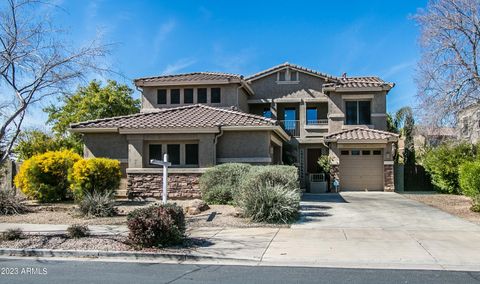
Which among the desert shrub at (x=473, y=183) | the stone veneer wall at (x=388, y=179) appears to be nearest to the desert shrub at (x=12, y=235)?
the desert shrub at (x=473, y=183)

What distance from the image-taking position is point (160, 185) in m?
20.5

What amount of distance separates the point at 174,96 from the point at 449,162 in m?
15.9

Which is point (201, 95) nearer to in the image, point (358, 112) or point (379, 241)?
point (358, 112)

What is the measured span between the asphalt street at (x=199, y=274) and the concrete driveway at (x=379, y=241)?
0.54m

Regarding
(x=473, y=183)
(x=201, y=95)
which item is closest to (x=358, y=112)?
(x=201, y=95)

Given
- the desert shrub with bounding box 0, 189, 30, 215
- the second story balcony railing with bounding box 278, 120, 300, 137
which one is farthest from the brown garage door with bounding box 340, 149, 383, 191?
the desert shrub with bounding box 0, 189, 30, 215

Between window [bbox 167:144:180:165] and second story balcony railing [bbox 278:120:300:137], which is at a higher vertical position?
second story balcony railing [bbox 278:120:300:137]

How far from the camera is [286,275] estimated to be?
26.7 feet

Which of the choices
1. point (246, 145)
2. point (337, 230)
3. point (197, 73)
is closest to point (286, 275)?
point (337, 230)

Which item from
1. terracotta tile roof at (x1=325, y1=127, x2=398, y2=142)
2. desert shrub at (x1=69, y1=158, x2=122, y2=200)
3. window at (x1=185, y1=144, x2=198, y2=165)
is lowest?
desert shrub at (x1=69, y1=158, x2=122, y2=200)

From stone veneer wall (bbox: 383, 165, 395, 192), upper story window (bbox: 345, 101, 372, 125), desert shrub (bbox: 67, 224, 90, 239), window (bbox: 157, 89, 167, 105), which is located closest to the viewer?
desert shrub (bbox: 67, 224, 90, 239)

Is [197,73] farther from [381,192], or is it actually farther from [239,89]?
[381,192]

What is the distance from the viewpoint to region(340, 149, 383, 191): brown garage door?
27.4 m

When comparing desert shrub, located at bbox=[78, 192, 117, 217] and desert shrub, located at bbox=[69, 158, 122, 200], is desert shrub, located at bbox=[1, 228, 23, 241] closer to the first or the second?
desert shrub, located at bbox=[78, 192, 117, 217]
